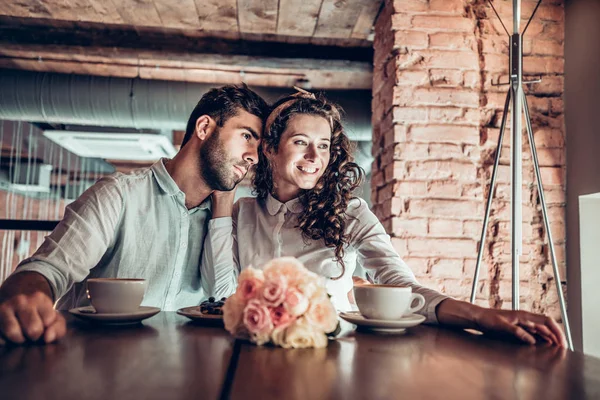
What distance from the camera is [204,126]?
1.75 metres

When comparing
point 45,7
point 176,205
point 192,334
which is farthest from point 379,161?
point 45,7

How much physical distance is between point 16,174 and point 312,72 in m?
4.79

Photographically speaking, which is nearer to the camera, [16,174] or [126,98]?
[126,98]

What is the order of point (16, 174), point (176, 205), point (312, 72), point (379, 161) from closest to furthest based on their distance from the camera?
point (176, 205) < point (379, 161) < point (312, 72) < point (16, 174)

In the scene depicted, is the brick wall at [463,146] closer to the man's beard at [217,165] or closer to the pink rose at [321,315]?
the man's beard at [217,165]

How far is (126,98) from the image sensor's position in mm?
3598

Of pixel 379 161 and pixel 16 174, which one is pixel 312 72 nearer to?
pixel 379 161

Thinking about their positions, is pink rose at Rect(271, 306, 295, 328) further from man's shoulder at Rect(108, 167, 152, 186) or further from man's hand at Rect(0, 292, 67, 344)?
man's shoulder at Rect(108, 167, 152, 186)

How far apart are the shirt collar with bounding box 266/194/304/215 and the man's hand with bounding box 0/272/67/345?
34.9 inches

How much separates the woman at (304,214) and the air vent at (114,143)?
2720mm

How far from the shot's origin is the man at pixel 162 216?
4.25 ft

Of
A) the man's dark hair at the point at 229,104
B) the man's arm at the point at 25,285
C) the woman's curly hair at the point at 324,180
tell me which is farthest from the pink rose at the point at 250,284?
the man's dark hair at the point at 229,104

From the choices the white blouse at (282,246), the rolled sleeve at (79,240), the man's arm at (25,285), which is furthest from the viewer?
the white blouse at (282,246)

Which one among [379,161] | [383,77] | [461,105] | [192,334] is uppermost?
[383,77]
